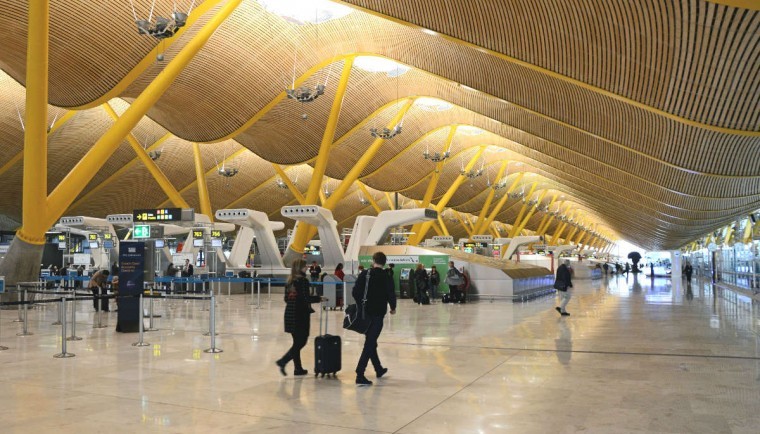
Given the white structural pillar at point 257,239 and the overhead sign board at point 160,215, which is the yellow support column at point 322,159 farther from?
the overhead sign board at point 160,215

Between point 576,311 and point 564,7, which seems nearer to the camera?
point 564,7

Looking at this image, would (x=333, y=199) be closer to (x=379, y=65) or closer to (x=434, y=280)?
(x=379, y=65)

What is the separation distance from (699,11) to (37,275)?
1681 centimetres

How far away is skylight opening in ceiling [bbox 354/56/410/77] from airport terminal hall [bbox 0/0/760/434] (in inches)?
4.4

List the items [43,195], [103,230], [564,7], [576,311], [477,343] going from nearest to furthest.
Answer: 1. [477,343]
2. [564,7]
3. [43,195]
4. [576,311]
5. [103,230]

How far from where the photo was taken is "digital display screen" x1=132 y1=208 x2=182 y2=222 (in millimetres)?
20188

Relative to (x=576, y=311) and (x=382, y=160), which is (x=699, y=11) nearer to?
(x=576, y=311)

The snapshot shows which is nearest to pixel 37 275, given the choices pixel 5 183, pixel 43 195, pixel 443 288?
pixel 43 195

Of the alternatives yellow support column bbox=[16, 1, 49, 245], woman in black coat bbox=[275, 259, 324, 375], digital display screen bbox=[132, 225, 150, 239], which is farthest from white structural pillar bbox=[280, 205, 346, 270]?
woman in black coat bbox=[275, 259, 324, 375]

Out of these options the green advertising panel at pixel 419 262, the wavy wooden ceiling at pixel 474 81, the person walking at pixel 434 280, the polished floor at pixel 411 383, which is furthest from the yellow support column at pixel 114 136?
the person walking at pixel 434 280

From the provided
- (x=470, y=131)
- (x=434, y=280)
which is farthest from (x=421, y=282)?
(x=470, y=131)

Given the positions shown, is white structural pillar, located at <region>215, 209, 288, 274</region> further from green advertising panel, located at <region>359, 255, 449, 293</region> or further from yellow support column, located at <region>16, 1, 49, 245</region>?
yellow support column, located at <region>16, 1, 49, 245</region>

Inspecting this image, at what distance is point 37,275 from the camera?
1777 centimetres

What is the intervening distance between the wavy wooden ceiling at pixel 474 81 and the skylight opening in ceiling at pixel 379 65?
39 centimetres
